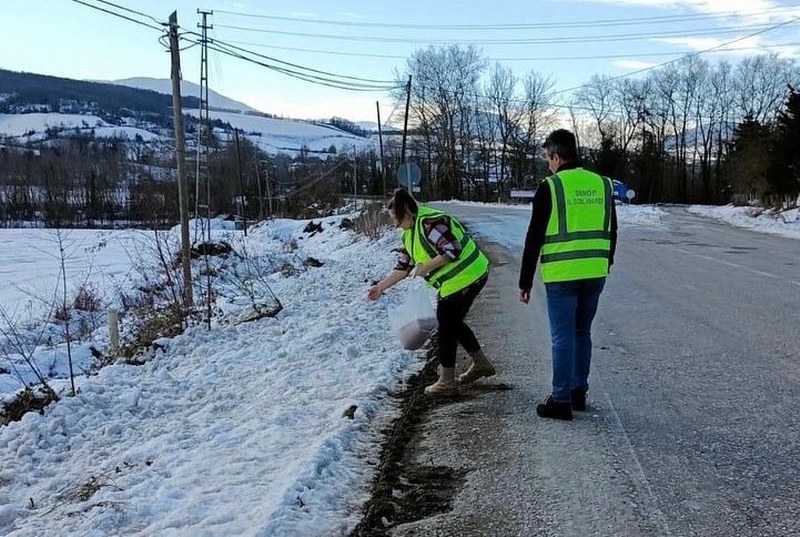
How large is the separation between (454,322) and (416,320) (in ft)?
1.56

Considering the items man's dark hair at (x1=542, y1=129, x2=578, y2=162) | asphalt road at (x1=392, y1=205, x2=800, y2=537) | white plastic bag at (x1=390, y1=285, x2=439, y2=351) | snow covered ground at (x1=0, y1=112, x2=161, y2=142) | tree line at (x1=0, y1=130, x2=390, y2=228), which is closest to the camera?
asphalt road at (x1=392, y1=205, x2=800, y2=537)

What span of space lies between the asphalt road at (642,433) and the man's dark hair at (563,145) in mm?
1861

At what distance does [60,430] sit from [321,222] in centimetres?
3589

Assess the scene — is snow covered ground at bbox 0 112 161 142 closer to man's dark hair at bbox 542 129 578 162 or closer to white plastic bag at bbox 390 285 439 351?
white plastic bag at bbox 390 285 439 351

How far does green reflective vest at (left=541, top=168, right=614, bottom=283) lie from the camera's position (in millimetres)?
4504

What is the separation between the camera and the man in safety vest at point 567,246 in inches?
178

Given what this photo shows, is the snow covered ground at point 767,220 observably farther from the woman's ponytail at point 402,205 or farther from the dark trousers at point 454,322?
the woman's ponytail at point 402,205

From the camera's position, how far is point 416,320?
5.88m

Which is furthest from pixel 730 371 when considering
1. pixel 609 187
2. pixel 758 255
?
pixel 758 255

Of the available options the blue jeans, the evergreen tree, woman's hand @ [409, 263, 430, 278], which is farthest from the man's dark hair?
the evergreen tree

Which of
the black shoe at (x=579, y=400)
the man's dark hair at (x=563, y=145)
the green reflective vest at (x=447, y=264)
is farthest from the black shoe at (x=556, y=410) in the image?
the man's dark hair at (x=563, y=145)

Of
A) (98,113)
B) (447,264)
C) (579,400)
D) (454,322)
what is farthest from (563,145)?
(98,113)

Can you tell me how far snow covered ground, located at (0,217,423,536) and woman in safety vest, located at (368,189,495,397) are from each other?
2.21 ft

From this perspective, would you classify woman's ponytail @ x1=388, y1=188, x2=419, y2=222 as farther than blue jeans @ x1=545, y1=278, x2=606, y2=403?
Yes
